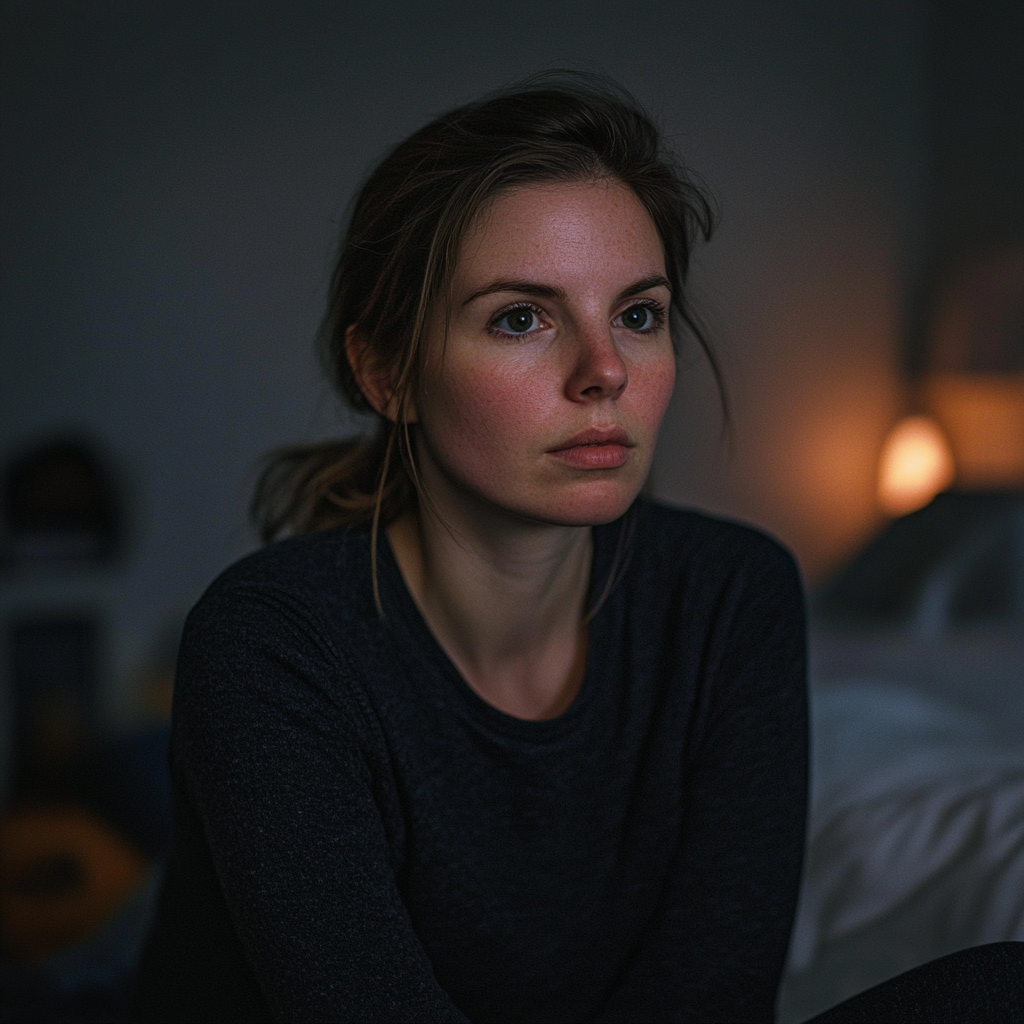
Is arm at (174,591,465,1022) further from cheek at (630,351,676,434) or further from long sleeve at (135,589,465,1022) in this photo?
cheek at (630,351,676,434)

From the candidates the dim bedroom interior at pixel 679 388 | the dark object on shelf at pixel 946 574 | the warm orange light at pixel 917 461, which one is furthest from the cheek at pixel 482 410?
the warm orange light at pixel 917 461

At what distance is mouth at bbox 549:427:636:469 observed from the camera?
34.8 inches

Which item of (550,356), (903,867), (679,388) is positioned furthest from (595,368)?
(679,388)

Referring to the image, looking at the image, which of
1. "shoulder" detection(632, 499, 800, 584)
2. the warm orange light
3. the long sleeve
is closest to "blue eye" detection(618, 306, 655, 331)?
"shoulder" detection(632, 499, 800, 584)

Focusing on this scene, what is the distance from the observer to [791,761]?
39.6 inches

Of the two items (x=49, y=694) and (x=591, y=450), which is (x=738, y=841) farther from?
(x=49, y=694)

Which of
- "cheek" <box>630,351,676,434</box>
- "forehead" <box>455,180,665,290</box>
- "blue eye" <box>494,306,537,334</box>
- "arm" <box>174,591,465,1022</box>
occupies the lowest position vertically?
"arm" <box>174,591,465,1022</box>

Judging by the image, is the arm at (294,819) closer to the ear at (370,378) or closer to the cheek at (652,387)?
the ear at (370,378)

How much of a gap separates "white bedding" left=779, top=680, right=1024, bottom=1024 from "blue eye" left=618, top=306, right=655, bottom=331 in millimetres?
550

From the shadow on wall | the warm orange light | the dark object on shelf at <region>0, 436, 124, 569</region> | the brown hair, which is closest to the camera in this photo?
the brown hair

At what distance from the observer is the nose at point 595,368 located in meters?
0.86

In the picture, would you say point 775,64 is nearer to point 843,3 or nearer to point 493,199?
point 843,3

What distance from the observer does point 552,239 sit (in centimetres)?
87

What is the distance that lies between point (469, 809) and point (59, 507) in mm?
1881
